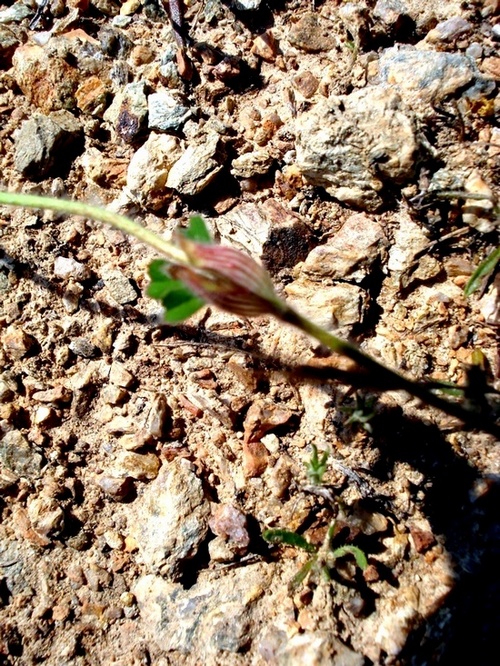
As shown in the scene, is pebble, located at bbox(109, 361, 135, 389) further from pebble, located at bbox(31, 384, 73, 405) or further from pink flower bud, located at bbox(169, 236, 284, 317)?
pink flower bud, located at bbox(169, 236, 284, 317)

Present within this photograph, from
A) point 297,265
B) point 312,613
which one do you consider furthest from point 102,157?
point 312,613

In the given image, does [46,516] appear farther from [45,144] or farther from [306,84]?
[306,84]

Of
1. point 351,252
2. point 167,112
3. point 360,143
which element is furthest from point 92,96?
point 351,252

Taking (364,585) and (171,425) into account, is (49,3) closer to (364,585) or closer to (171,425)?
(171,425)

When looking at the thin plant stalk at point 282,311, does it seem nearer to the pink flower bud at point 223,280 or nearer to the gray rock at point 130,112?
the pink flower bud at point 223,280

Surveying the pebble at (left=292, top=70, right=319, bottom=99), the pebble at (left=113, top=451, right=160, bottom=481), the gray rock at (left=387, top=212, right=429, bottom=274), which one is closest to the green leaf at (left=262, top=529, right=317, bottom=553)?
the pebble at (left=113, top=451, right=160, bottom=481)

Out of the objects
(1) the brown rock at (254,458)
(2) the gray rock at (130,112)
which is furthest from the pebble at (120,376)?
(2) the gray rock at (130,112)

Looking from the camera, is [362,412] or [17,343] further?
[17,343]
